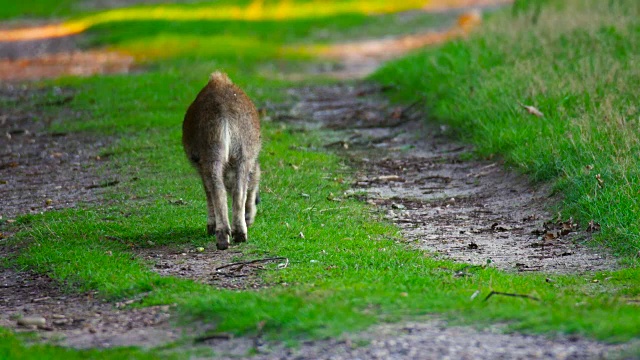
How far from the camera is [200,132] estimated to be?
8.01 m

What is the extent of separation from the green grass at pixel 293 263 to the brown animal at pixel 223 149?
27 cm

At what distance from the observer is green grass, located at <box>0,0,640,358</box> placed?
567cm

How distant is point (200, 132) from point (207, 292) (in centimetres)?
189

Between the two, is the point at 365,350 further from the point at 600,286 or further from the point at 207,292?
the point at 600,286

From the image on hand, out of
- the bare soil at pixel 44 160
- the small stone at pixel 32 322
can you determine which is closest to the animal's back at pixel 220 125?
the small stone at pixel 32 322

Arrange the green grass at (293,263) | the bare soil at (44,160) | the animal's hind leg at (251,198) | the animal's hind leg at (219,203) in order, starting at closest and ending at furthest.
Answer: the green grass at (293,263)
the animal's hind leg at (219,203)
the animal's hind leg at (251,198)
the bare soil at (44,160)

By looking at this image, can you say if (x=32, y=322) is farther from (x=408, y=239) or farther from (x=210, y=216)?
(x=408, y=239)

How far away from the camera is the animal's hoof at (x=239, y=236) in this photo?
7941mm

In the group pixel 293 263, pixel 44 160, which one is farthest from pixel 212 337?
pixel 44 160

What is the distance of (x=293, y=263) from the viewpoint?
7.34 m

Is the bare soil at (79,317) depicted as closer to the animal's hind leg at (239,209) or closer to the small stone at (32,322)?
the small stone at (32,322)

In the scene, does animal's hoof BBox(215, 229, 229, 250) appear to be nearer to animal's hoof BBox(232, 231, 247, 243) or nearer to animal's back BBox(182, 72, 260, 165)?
animal's hoof BBox(232, 231, 247, 243)

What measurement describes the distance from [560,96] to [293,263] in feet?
18.0

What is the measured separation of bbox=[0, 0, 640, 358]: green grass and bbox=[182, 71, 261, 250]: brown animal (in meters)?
0.27
